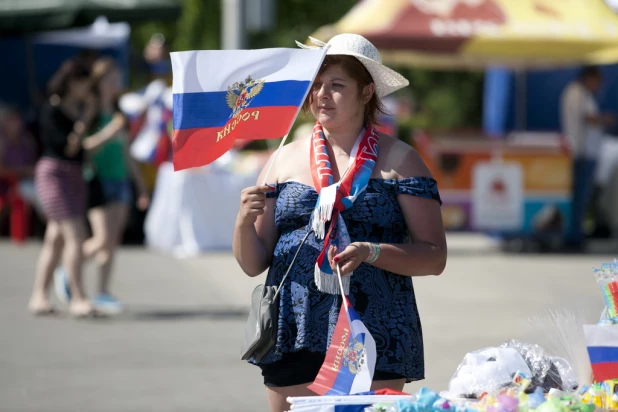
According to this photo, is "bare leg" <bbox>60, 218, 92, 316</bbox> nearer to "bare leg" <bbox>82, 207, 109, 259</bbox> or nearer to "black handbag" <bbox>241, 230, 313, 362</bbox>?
"bare leg" <bbox>82, 207, 109, 259</bbox>

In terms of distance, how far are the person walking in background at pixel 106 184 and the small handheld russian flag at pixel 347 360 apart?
5.73 m

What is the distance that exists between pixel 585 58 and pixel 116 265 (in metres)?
5.59

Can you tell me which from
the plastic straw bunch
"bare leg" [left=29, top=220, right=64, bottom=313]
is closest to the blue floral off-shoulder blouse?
the plastic straw bunch

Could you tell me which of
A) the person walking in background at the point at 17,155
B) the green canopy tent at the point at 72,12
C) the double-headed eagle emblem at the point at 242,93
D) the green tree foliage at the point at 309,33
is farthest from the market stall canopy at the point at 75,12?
the double-headed eagle emblem at the point at 242,93

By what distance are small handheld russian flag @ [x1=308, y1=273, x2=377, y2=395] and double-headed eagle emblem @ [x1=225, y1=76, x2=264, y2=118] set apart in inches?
28.4

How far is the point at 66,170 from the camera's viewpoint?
28.8ft

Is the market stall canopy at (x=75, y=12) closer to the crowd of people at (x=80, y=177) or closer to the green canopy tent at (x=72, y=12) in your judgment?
the green canopy tent at (x=72, y=12)

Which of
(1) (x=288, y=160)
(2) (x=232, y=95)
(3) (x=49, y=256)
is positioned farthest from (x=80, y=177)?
(2) (x=232, y=95)

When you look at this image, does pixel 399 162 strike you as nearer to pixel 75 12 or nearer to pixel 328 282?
pixel 328 282

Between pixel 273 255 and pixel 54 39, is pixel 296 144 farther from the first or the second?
pixel 54 39

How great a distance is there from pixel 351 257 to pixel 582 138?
10.9 metres

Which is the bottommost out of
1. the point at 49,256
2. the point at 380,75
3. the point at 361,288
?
the point at 49,256

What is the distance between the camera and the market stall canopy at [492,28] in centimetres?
1254

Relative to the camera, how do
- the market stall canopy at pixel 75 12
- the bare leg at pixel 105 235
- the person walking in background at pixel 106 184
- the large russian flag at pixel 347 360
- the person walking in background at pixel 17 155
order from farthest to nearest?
the person walking in background at pixel 17 155 < the market stall canopy at pixel 75 12 < the bare leg at pixel 105 235 < the person walking in background at pixel 106 184 < the large russian flag at pixel 347 360
